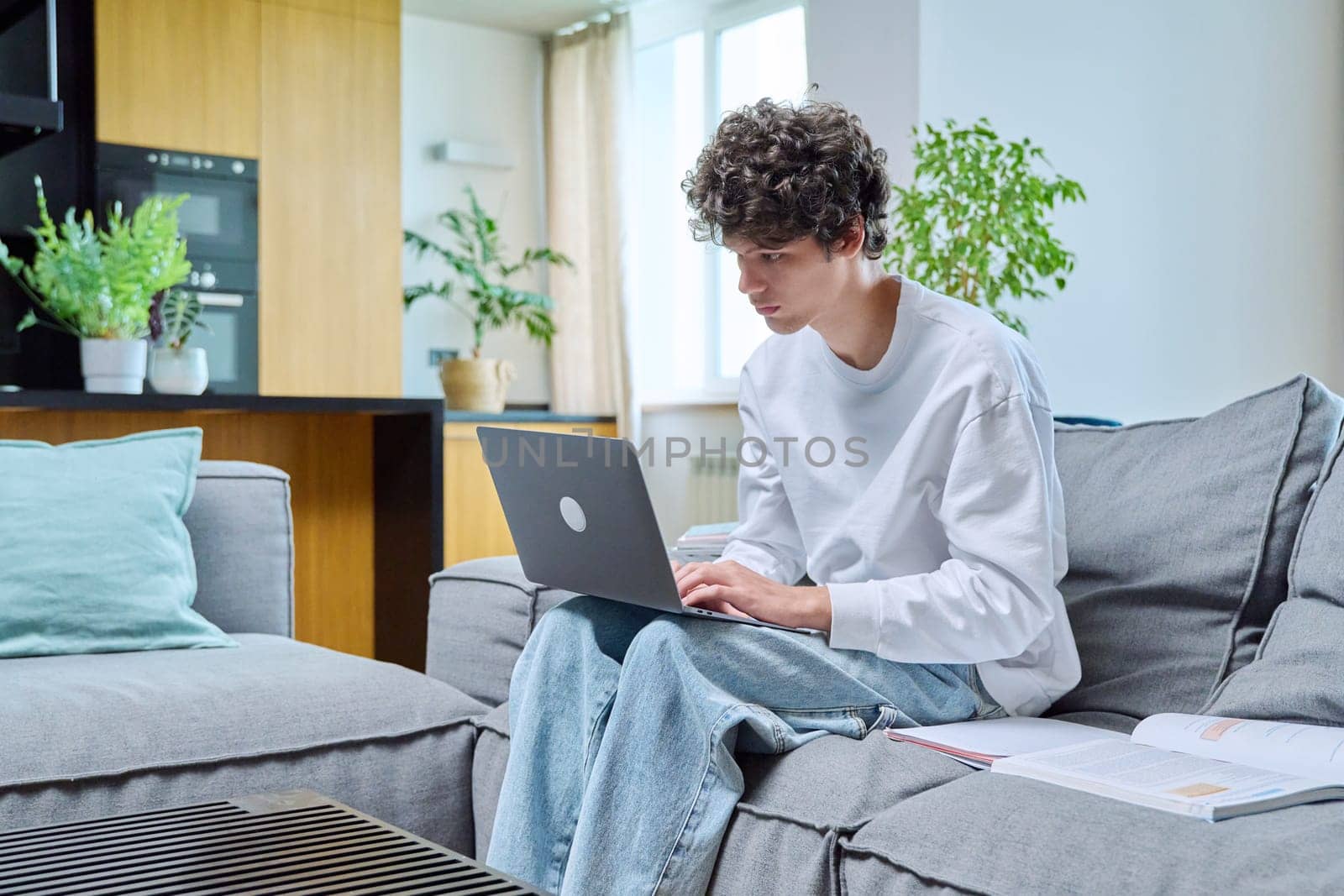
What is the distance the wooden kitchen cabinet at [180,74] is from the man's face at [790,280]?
3.37 meters

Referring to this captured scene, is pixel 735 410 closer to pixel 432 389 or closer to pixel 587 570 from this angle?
pixel 432 389

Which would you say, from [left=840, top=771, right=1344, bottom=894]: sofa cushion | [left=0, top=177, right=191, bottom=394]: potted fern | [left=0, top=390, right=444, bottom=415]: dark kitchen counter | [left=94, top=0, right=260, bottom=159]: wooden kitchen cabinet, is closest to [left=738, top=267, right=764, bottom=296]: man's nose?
[left=840, top=771, right=1344, bottom=894]: sofa cushion

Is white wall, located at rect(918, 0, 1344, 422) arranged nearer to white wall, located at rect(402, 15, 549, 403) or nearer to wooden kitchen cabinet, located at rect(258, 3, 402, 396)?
wooden kitchen cabinet, located at rect(258, 3, 402, 396)

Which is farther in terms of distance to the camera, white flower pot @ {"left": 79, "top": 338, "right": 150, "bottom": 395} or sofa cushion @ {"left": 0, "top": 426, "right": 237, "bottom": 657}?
white flower pot @ {"left": 79, "top": 338, "right": 150, "bottom": 395}

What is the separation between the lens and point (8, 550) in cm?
198

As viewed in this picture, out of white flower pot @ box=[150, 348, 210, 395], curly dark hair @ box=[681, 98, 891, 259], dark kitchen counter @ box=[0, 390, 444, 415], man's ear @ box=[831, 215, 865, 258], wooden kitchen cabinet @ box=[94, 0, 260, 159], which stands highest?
wooden kitchen cabinet @ box=[94, 0, 260, 159]

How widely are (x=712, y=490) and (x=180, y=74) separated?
2426 millimetres

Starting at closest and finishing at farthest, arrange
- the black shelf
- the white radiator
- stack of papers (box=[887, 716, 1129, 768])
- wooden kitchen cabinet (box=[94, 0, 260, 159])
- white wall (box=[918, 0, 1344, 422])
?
1. stack of papers (box=[887, 716, 1129, 768])
2. the black shelf
3. white wall (box=[918, 0, 1344, 422])
4. wooden kitchen cabinet (box=[94, 0, 260, 159])
5. the white radiator

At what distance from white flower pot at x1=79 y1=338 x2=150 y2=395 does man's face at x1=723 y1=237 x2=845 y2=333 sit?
1.88m

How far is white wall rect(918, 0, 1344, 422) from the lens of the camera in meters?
3.63

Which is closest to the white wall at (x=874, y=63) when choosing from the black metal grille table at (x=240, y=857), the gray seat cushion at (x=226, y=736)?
the gray seat cushion at (x=226, y=736)

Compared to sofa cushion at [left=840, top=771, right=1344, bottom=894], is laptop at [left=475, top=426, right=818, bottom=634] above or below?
above

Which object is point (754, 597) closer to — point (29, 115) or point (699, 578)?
point (699, 578)

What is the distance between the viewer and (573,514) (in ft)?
4.81
